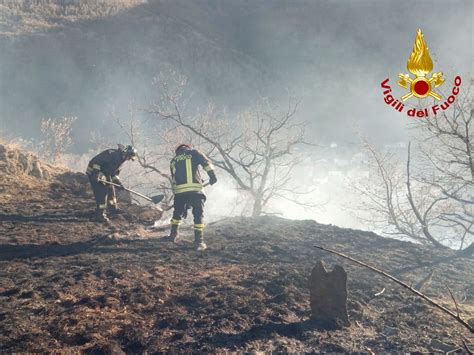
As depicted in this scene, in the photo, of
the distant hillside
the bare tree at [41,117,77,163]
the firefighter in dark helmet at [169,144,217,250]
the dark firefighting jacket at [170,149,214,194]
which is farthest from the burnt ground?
the distant hillside

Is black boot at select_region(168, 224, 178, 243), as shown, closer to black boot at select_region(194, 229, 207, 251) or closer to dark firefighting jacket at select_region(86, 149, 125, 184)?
black boot at select_region(194, 229, 207, 251)

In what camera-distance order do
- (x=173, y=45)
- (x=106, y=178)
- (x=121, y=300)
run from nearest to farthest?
(x=121, y=300)
(x=106, y=178)
(x=173, y=45)

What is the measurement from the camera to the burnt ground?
344 centimetres

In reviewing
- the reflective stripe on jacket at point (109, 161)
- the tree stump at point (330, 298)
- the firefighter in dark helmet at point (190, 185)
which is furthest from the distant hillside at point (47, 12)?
the tree stump at point (330, 298)

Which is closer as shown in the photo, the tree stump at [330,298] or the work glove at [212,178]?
the tree stump at [330,298]

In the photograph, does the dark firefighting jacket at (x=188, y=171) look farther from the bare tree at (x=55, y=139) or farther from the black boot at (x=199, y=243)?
the bare tree at (x=55, y=139)

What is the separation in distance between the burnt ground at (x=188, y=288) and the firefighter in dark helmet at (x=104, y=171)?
0.39 meters

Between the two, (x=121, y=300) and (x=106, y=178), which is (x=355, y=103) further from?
(x=121, y=300)

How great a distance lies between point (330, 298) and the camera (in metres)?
4.10

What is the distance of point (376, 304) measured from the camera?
191 inches

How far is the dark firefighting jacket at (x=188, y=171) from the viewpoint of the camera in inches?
273

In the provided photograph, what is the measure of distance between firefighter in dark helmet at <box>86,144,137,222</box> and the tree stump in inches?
196

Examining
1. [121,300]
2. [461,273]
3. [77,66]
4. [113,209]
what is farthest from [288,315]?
[77,66]

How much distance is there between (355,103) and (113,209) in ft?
122
